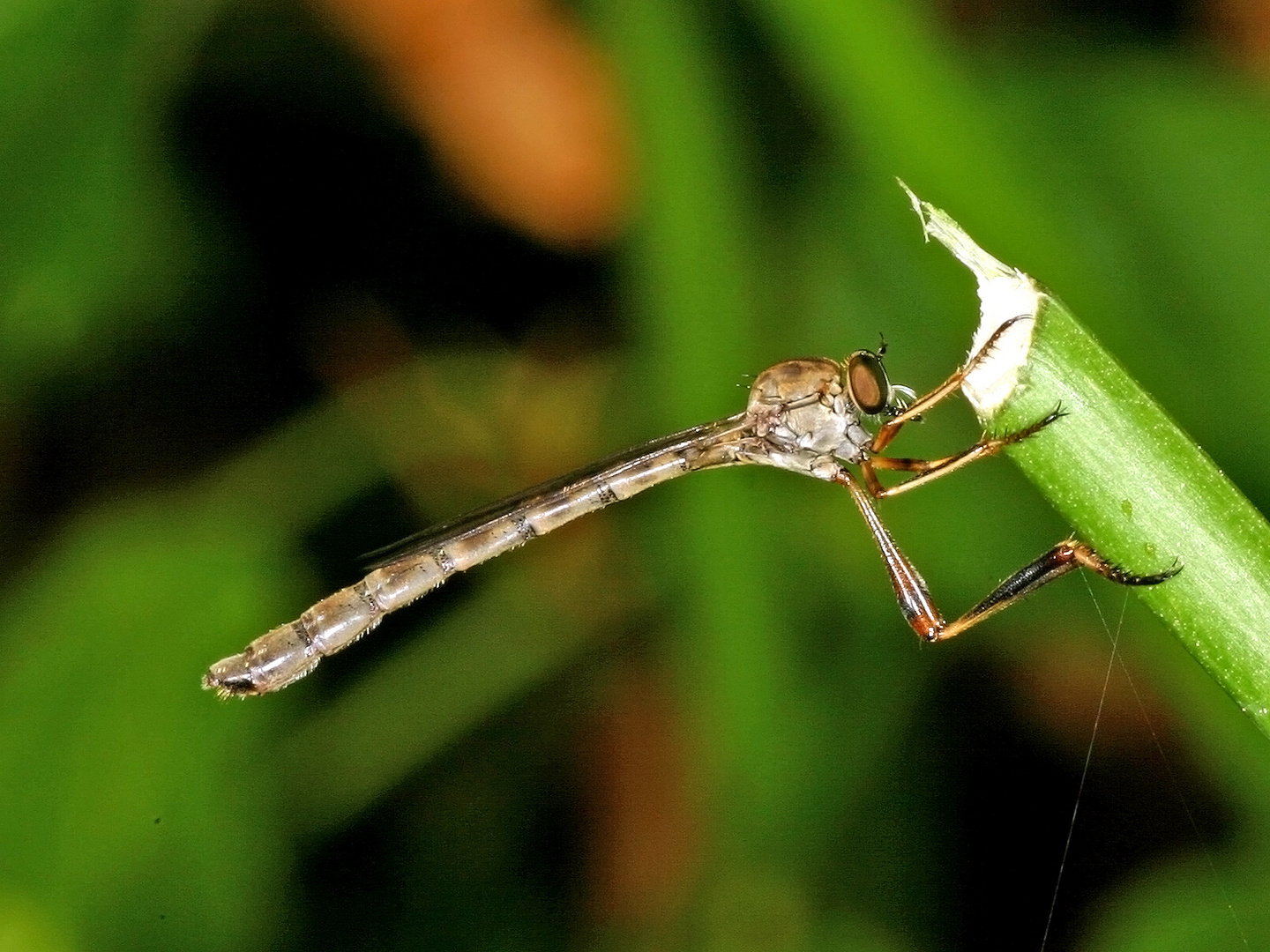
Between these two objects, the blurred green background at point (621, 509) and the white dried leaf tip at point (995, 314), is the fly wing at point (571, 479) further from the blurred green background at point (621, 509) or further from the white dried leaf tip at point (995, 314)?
the white dried leaf tip at point (995, 314)

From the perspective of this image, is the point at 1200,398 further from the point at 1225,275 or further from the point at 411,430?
the point at 411,430

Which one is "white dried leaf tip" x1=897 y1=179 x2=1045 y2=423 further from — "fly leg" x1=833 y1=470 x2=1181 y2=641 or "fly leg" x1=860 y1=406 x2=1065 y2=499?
"fly leg" x1=833 y1=470 x2=1181 y2=641

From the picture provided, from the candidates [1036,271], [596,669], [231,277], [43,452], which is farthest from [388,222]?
[1036,271]

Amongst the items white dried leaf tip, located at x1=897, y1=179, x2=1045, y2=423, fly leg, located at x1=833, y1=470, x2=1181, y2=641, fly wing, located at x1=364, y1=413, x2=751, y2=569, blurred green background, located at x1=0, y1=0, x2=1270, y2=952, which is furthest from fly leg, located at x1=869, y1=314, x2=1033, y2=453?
blurred green background, located at x1=0, y1=0, x2=1270, y2=952

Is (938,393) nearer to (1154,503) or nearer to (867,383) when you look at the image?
(867,383)

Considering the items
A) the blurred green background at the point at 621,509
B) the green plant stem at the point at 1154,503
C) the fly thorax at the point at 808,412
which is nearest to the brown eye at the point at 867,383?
the fly thorax at the point at 808,412

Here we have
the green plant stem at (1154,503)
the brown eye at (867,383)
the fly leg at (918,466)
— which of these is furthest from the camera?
the brown eye at (867,383)
